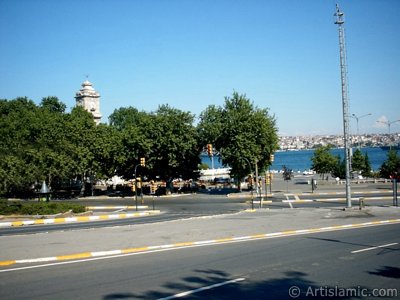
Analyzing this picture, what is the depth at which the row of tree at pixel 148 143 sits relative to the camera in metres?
52.3

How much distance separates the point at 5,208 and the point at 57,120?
31581mm

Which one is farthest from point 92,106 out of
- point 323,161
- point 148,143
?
point 323,161

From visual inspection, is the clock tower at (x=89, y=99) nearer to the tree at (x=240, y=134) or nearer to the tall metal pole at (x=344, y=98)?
the tree at (x=240, y=134)

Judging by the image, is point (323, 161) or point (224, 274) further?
point (323, 161)

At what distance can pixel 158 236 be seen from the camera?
58.4 ft

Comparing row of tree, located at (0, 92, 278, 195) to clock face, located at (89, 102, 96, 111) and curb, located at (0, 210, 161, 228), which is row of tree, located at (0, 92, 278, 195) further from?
clock face, located at (89, 102, 96, 111)

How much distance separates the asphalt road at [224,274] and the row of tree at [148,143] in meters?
38.2

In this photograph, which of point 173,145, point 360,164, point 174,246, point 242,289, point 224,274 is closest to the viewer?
point 242,289

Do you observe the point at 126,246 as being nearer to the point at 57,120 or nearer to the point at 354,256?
the point at 354,256

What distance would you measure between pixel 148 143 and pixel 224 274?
43.9m

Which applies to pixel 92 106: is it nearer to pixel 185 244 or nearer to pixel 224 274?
pixel 185 244

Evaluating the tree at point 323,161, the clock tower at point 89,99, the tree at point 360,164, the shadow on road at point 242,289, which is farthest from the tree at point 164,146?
the clock tower at point 89,99

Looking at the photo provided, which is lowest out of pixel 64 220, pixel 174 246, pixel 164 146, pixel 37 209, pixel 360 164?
pixel 64 220

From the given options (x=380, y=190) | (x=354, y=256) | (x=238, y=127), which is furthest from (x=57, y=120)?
(x=354, y=256)
